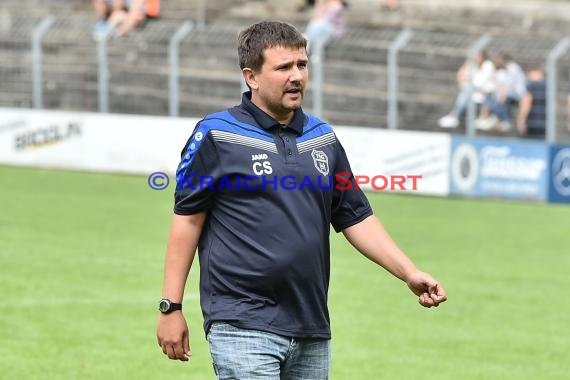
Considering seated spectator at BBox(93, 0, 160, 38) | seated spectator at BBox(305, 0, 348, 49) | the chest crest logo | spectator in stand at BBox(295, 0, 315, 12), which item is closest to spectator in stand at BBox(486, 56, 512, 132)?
seated spectator at BBox(305, 0, 348, 49)

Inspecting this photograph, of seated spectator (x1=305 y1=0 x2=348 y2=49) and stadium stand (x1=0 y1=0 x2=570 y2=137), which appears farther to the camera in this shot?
seated spectator (x1=305 y1=0 x2=348 y2=49)

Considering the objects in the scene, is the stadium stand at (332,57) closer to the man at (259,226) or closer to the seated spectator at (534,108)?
the seated spectator at (534,108)

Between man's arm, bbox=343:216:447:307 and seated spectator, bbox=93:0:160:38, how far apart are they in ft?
66.1

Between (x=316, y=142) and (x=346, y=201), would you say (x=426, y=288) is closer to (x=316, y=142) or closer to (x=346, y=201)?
(x=346, y=201)

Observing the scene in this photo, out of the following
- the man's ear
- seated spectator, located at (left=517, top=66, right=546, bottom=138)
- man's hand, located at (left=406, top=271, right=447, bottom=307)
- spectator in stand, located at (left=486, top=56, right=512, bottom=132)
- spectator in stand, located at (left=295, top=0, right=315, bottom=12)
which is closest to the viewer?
the man's ear

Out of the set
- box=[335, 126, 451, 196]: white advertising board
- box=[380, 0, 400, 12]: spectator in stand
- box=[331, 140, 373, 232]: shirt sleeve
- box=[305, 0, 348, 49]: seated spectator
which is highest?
box=[380, 0, 400, 12]: spectator in stand

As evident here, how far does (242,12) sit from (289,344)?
25.9 m

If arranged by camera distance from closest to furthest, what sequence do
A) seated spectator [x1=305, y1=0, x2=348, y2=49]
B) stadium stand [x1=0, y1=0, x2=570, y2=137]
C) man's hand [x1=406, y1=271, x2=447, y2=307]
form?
man's hand [x1=406, y1=271, x2=447, y2=307]
stadium stand [x1=0, y1=0, x2=570, y2=137]
seated spectator [x1=305, y1=0, x2=348, y2=49]

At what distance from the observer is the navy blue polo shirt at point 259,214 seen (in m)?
5.16

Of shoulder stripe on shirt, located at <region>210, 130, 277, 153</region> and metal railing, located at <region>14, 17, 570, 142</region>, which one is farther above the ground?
metal railing, located at <region>14, 17, 570, 142</region>

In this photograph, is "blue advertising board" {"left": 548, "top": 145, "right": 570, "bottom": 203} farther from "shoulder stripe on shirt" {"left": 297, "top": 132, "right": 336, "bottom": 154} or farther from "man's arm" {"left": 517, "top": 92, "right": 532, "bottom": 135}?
"shoulder stripe on shirt" {"left": 297, "top": 132, "right": 336, "bottom": 154}

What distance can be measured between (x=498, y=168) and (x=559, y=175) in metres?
1.14

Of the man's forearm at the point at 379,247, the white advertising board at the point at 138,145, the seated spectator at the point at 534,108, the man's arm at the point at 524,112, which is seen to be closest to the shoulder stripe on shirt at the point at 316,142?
the man's forearm at the point at 379,247

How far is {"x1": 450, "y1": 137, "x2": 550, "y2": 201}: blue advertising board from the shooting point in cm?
2003
